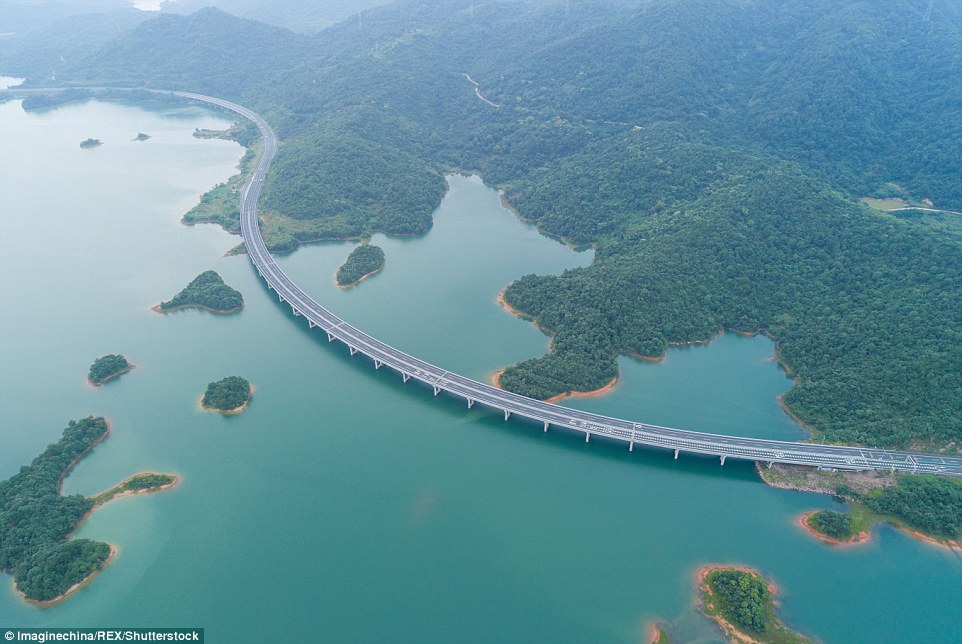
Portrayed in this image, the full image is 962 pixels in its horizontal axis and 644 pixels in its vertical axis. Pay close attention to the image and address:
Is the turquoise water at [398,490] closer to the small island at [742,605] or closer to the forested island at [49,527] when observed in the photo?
the small island at [742,605]

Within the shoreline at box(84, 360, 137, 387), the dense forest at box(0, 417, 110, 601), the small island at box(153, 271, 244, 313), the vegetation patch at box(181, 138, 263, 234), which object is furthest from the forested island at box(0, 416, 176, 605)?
the vegetation patch at box(181, 138, 263, 234)

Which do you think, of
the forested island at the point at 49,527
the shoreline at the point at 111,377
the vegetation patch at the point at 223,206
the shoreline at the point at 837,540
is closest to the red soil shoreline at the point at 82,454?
the forested island at the point at 49,527

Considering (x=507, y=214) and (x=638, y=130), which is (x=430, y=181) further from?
(x=638, y=130)

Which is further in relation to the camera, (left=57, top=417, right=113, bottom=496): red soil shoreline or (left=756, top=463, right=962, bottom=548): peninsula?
(left=57, top=417, right=113, bottom=496): red soil shoreline

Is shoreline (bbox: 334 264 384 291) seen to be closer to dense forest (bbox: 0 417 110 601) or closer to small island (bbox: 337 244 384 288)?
small island (bbox: 337 244 384 288)

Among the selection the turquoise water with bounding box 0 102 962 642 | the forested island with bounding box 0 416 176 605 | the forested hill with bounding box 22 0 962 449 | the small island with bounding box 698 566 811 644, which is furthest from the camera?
the forested hill with bounding box 22 0 962 449

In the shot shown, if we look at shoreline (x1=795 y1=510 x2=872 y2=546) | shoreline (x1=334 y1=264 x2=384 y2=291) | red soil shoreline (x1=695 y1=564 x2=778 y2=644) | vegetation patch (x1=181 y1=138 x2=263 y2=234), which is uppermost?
vegetation patch (x1=181 y1=138 x2=263 y2=234)
